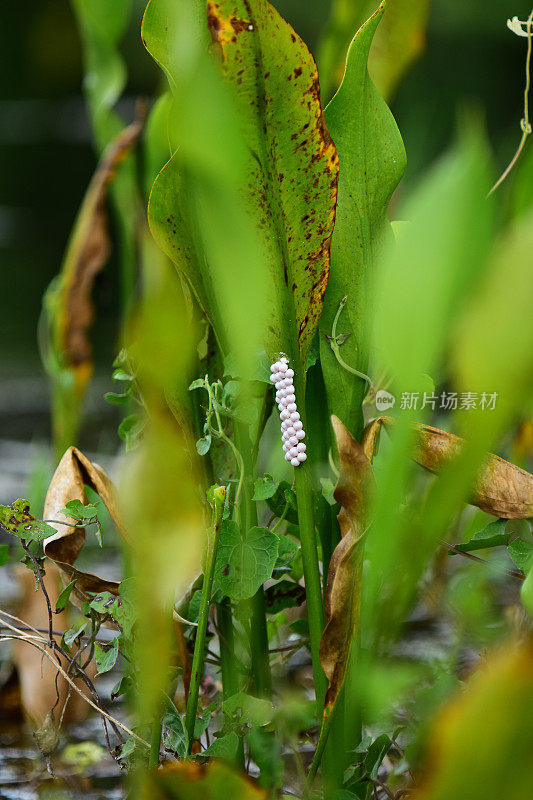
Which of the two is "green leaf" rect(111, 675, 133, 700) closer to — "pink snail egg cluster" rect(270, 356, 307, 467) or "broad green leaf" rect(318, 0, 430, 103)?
"pink snail egg cluster" rect(270, 356, 307, 467)

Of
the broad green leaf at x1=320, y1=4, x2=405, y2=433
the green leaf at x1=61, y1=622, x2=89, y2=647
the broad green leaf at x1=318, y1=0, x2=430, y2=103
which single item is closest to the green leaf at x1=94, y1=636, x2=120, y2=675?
the green leaf at x1=61, y1=622, x2=89, y2=647

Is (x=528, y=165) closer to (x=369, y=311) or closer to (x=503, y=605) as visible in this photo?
(x=369, y=311)

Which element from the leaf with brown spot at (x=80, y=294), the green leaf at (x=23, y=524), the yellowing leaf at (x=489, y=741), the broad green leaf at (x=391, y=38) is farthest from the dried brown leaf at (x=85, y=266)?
the yellowing leaf at (x=489, y=741)

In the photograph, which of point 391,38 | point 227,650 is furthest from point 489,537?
point 391,38

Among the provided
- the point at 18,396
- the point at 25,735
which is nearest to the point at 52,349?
the point at 25,735

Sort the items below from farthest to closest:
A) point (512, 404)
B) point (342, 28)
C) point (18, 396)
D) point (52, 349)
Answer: point (18, 396)
point (52, 349)
point (342, 28)
point (512, 404)

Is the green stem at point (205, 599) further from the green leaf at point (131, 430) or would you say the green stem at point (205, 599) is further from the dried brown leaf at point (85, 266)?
the dried brown leaf at point (85, 266)
